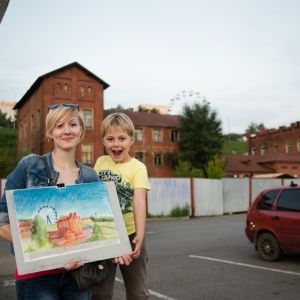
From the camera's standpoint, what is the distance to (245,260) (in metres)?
8.61

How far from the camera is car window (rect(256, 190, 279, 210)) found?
8.72m

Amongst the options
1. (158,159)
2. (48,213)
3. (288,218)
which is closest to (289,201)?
(288,218)

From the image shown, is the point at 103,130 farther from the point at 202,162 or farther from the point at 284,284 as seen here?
the point at 202,162

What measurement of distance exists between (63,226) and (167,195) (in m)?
20.6

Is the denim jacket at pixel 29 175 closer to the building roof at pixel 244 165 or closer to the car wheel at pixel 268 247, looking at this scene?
the car wheel at pixel 268 247

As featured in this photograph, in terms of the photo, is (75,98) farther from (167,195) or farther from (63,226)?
(63,226)

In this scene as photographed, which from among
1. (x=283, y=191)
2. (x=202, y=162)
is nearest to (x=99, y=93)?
(x=202, y=162)

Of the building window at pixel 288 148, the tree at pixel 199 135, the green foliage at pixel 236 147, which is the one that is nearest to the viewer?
the tree at pixel 199 135

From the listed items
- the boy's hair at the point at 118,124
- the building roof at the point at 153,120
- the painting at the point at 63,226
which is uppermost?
the building roof at the point at 153,120

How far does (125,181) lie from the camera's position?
301 cm

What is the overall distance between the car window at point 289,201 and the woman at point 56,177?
667cm

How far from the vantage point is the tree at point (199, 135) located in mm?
48812

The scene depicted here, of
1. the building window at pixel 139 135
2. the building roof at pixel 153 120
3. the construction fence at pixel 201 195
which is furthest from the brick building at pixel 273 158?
the construction fence at pixel 201 195

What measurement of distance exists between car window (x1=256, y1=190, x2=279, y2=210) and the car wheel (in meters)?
0.61
